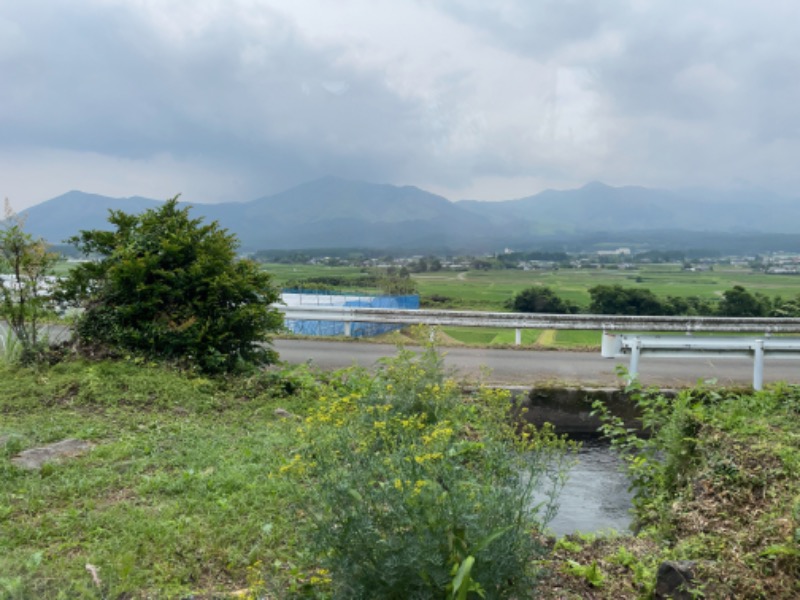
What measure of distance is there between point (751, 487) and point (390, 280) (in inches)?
592

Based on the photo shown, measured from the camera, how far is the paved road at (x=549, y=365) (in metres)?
10.3

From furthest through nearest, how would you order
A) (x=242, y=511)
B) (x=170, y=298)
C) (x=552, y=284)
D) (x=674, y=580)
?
(x=552, y=284), (x=170, y=298), (x=242, y=511), (x=674, y=580)

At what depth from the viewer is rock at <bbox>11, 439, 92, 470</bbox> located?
5.87 m

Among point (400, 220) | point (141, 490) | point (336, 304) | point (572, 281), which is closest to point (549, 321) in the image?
point (336, 304)

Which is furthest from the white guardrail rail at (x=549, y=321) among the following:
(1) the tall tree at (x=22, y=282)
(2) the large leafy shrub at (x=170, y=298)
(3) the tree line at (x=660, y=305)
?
(1) the tall tree at (x=22, y=282)

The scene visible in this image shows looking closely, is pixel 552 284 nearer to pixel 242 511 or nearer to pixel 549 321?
pixel 549 321

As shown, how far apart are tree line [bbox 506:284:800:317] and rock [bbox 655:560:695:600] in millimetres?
11457

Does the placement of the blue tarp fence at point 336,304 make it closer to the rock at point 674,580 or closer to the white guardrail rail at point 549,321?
the white guardrail rail at point 549,321

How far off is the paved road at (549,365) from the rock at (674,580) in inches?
228

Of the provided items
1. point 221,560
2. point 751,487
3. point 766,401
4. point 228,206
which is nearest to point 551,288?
point 766,401

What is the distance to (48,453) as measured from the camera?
20.3ft

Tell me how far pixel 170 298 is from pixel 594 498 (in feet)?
21.9

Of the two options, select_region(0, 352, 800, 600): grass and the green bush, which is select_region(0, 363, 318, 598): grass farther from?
the green bush

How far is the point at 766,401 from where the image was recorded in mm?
6820
